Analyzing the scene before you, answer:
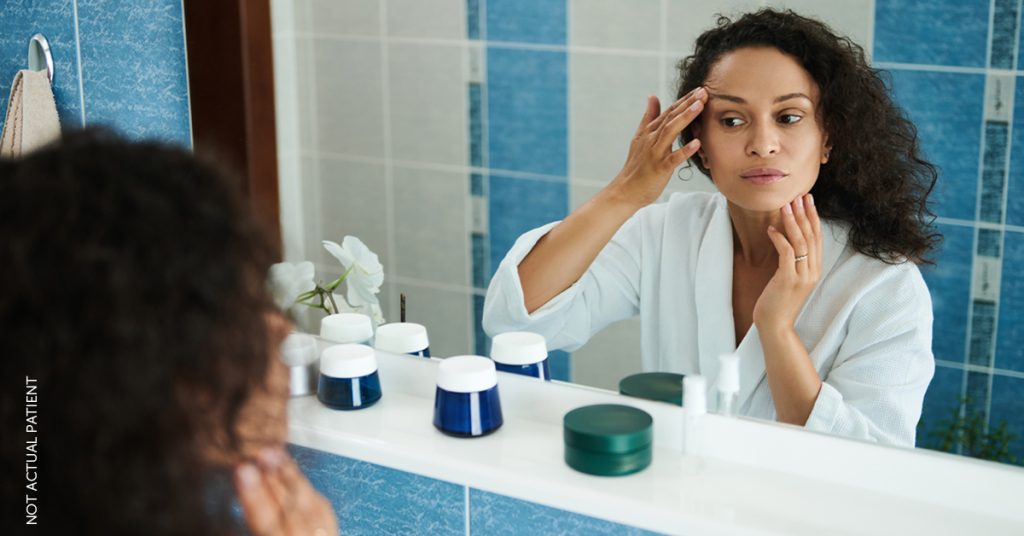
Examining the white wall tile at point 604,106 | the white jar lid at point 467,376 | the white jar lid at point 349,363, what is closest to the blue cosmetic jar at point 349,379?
the white jar lid at point 349,363

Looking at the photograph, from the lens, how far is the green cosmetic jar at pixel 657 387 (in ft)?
3.85

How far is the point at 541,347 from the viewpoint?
125 cm

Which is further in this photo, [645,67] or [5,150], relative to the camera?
[5,150]

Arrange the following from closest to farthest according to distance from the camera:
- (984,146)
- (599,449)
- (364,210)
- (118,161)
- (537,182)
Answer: (118,161) → (984,146) → (599,449) → (537,182) → (364,210)

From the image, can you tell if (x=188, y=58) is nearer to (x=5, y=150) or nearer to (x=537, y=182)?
(x=5, y=150)

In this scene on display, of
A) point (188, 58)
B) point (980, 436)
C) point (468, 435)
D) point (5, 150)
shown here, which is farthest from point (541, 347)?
point (5, 150)

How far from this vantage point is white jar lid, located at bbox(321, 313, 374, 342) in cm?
136

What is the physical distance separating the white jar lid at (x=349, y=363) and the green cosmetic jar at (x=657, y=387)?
0.30m

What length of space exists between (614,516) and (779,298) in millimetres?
278

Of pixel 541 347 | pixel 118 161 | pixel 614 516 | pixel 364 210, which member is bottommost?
pixel 614 516

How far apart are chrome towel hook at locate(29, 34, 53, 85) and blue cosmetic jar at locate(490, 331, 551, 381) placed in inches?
31.2

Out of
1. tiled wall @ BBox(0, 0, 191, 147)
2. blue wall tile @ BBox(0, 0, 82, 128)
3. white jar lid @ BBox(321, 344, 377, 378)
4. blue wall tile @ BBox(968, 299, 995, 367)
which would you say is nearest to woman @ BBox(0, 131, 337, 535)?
white jar lid @ BBox(321, 344, 377, 378)

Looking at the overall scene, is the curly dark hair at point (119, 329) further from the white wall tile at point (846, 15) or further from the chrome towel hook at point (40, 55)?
the chrome towel hook at point (40, 55)

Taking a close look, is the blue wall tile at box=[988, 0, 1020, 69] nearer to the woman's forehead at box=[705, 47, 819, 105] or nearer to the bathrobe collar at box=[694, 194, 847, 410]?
the woman's forehead at box=[705, 47, 819, 105]
